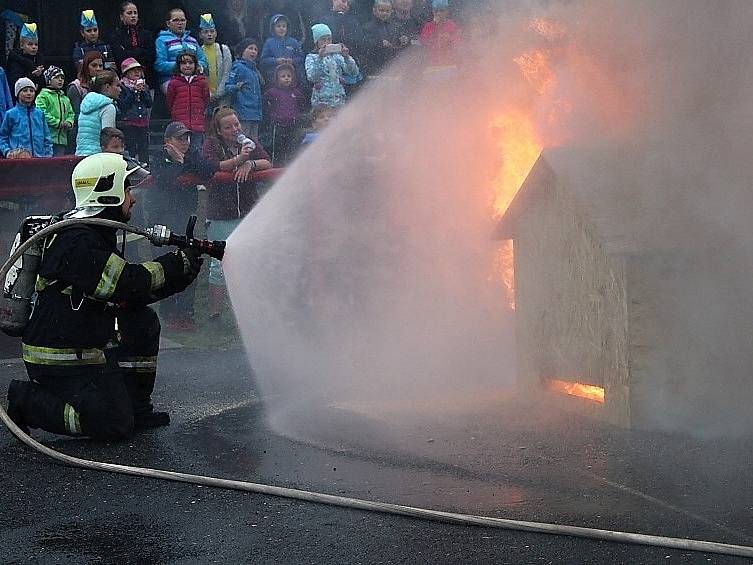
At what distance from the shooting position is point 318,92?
479 inches

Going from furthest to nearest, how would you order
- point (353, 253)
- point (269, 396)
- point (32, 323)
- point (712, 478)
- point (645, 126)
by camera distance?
point (353, 253) < point (269, 396) < point (645, 126) < point (32, 323) < point (712, 478)

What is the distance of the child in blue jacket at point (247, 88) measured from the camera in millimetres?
11977

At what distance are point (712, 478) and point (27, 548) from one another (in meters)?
2.51

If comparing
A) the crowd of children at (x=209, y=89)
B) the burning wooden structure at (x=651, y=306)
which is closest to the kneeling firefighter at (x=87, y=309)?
the burning wooden structure at (x=651, y=306)

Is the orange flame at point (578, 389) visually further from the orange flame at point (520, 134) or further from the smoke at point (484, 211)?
the orange flame at point (520, 134)

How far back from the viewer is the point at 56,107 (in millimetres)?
11250

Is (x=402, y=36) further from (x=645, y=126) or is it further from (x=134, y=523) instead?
(x=134, y=523)

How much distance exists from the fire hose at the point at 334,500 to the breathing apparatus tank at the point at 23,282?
0.08 m

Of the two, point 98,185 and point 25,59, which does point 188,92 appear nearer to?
point 25,59

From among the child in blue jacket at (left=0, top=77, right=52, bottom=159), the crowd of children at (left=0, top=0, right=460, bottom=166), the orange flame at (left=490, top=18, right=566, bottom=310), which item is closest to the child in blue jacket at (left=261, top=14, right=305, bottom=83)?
the crowd of children at (left=0, top=0, right=460, bottom=166)

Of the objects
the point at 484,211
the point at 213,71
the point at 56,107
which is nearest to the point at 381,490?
the point at 484,211

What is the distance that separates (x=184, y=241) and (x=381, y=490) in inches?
65.6

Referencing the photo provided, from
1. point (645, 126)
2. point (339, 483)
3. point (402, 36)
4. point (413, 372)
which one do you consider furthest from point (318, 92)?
point (339, 483)

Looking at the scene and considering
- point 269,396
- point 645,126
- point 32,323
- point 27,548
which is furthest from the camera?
point 269,396
